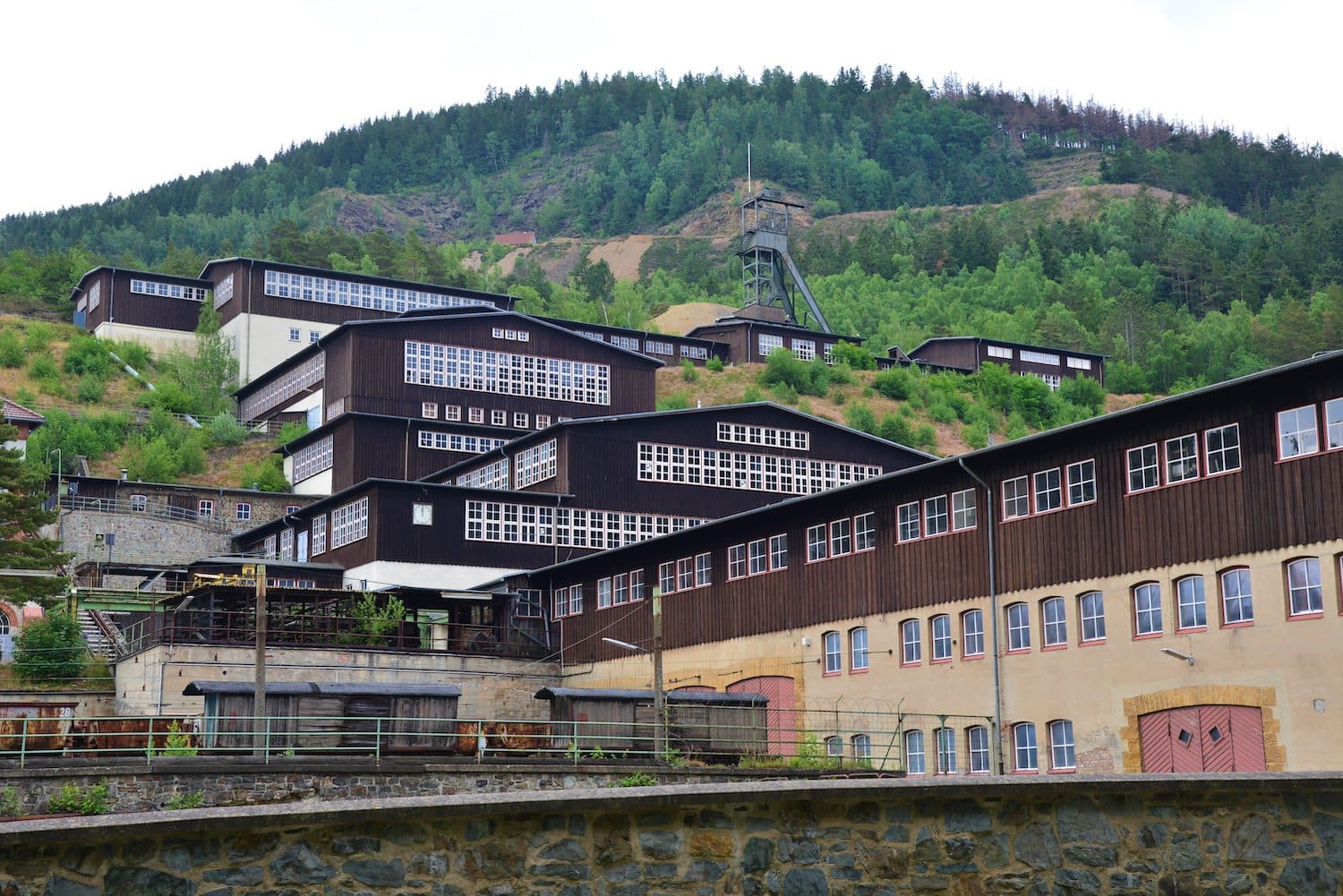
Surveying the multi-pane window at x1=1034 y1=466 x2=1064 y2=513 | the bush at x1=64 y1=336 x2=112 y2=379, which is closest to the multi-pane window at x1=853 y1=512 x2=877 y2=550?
the multi-pane window at x1=1034 y1=466 x2=1064 y2=513

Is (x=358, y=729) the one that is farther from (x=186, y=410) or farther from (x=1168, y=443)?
(x=186, y=410)

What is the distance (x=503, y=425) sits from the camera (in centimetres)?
7212

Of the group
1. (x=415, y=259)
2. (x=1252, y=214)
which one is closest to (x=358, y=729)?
(x=415, y=259)

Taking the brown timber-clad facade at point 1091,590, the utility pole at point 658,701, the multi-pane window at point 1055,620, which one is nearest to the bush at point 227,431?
the brown timber-clad facade at point 1091,590

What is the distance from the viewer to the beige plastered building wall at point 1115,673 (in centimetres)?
2672

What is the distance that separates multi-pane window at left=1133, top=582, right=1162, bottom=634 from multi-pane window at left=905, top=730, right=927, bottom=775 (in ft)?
22.0

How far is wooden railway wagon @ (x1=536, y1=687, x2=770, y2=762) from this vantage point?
121 ft

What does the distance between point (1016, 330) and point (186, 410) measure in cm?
7790

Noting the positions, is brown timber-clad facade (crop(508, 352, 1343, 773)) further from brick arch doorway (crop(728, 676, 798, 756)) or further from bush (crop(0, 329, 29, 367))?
bush (crop(0, 329, 29, 367))

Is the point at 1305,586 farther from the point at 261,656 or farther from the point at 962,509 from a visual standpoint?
the point at 261,656

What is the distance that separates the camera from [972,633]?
113 ft

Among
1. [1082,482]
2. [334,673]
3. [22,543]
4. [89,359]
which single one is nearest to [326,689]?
[334,673]

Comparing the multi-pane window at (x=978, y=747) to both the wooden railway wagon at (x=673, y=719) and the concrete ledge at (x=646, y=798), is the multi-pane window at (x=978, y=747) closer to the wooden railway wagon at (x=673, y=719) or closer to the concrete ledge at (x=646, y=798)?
the wooden railway wagon at (x=673, y=719)

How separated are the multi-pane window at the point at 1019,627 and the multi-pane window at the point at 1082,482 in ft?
8.60
